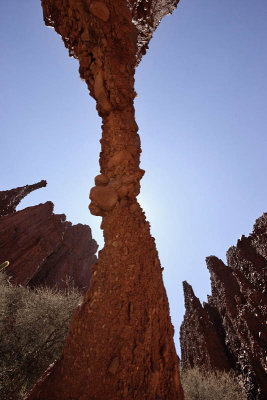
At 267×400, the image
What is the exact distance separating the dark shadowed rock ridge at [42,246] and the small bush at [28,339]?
18.2m

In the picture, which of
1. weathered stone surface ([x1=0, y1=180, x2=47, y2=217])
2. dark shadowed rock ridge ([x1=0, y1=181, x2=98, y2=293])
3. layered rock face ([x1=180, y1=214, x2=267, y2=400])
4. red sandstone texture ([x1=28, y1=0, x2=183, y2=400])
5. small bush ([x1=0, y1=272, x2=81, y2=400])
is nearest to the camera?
red sandstone texture ([x1=28, y1=0, x2=183, y2=400])

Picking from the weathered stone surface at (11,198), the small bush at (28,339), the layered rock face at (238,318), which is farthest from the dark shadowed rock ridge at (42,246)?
the small bush at (28,339)

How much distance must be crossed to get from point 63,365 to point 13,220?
118 feet

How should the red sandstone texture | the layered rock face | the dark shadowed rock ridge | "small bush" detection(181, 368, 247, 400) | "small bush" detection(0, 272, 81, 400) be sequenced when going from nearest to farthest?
the red sandstone texture, "small bush" detection(0, 272, 81, 400), "small bush" detection(181, 368, 247, 400), the layered rock face, the dark shadowed rock ridge

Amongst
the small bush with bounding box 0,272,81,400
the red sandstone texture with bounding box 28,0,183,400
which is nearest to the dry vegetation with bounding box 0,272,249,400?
the small bush with bounding box 0,272,81,400

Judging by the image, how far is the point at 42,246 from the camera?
34312 millimetres

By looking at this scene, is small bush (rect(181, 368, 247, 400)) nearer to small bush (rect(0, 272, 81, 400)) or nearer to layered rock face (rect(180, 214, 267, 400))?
layered rock face (rect(180, 214, 267, 400))

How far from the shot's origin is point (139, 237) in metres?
4.40

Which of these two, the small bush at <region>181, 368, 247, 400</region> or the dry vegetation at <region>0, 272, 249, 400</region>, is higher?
the dry vegetation at <region>0, 272, 249, 400</region>

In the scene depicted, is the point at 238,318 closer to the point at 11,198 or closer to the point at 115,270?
the point at 115,270

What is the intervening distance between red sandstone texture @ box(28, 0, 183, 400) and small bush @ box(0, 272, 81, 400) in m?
7.75

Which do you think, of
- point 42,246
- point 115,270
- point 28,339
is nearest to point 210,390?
point 28,339

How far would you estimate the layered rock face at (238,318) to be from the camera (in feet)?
58.5

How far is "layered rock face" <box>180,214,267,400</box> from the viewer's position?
703 inches
